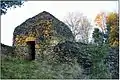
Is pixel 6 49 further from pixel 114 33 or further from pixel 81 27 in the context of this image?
pixel 81 27

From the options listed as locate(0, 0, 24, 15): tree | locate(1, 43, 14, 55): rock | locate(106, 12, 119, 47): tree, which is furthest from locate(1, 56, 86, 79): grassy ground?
locate(106, 12, 119, 47): tree

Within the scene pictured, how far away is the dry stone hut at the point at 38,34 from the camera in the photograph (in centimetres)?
618

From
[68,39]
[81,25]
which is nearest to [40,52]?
[68,39]

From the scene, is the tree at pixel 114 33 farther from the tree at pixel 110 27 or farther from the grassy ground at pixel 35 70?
the grassy ground at pixel 35 70

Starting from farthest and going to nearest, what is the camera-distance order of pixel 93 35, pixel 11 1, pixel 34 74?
1. pixel 93 35
2. pixel 11 1
3. pixel 34 74

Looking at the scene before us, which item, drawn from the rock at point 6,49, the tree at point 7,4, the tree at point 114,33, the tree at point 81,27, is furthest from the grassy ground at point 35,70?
the tree at point 81,27

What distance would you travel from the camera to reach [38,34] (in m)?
6.23

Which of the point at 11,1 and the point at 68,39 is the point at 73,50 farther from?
the point at 11,1

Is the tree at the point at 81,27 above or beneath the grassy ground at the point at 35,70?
above

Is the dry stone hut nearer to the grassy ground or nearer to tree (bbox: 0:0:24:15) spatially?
the grassy ground

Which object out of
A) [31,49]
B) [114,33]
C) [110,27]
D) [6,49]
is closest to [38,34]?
[31,49]

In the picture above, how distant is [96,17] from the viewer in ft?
26.4

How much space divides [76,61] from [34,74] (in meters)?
1.07

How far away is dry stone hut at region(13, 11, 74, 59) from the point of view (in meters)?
6.18
